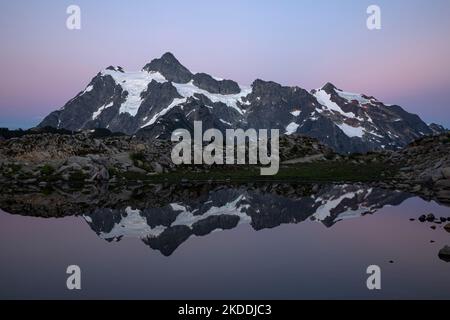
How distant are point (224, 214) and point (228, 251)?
18.9 m

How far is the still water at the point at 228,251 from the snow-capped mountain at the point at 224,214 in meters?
0.13

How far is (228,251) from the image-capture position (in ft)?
114

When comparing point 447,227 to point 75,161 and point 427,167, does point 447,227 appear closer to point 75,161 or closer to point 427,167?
point 427,167

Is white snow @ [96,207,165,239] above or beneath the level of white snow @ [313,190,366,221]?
beneath

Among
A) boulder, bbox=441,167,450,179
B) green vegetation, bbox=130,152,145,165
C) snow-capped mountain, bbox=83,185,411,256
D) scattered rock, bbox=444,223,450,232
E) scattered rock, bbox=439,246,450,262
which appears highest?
green vegetation, bbox=130,152,145,165

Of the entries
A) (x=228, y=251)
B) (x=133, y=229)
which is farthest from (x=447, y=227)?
(x=133, y=229)

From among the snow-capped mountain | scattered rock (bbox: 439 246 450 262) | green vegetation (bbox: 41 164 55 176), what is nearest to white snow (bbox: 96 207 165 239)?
the snow-capped mountain

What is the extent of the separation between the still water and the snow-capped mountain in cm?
13

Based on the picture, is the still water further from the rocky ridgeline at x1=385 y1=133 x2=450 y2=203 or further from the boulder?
the boulder

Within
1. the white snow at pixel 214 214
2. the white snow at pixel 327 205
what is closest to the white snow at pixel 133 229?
the white snow at pixel 214 214

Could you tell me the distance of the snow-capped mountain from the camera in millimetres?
42375

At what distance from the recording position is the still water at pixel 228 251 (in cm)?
2448

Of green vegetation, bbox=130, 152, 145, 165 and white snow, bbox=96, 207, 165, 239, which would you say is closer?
white snow, bbox=96, 207, 165, 239

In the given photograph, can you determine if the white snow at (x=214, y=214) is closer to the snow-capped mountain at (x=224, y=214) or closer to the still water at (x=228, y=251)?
the snow-capped mountain at (x=224, y=214)
